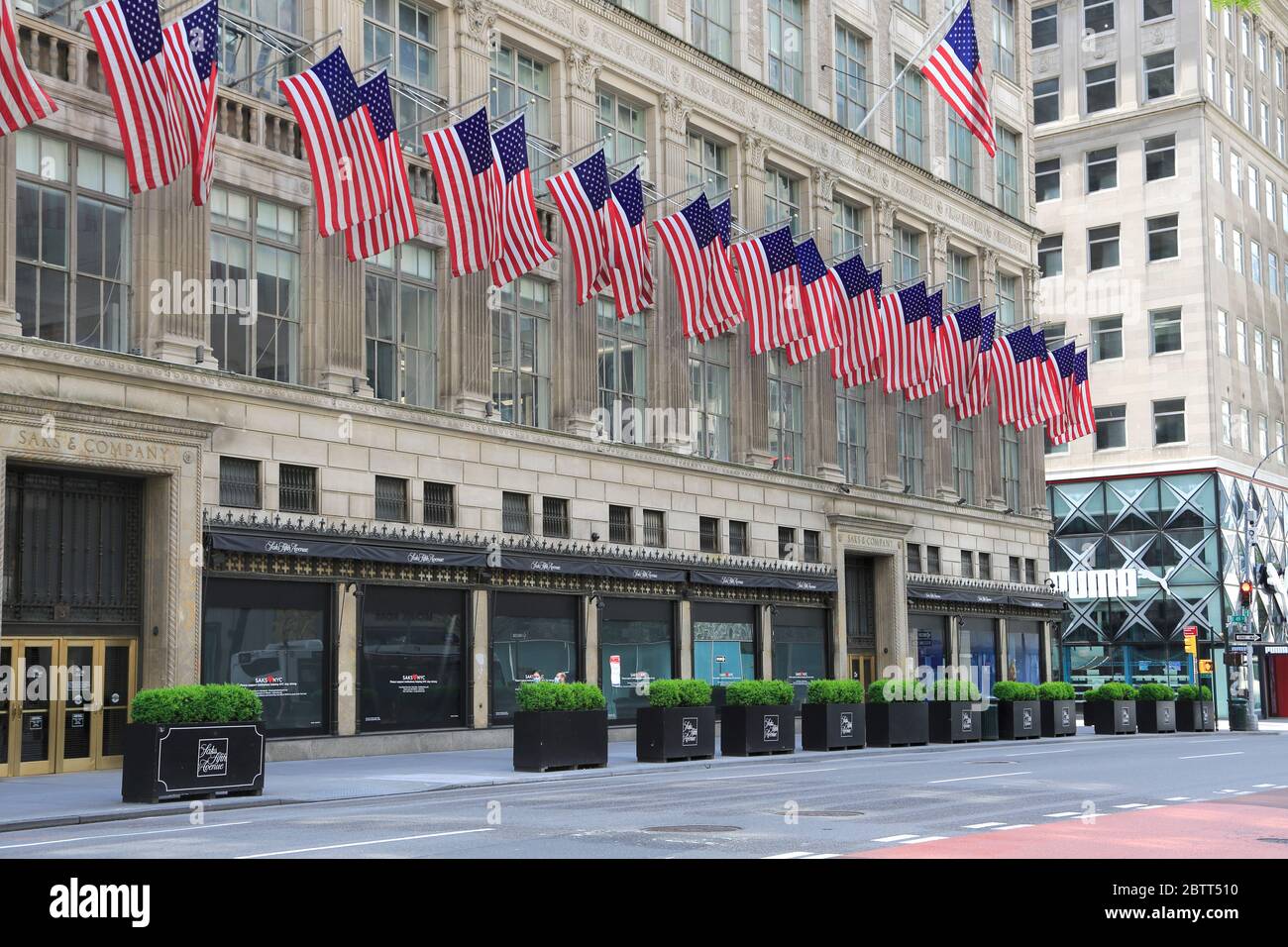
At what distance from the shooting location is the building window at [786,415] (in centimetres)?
4938

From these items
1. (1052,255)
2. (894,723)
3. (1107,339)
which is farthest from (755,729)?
(1052,255)

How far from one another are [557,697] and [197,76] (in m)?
12.6

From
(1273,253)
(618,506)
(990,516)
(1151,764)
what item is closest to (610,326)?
(618,506)

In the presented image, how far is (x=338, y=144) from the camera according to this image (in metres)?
29.5

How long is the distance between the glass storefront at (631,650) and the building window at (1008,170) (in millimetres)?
29782

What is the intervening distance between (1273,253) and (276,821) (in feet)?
263

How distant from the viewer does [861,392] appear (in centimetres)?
5438

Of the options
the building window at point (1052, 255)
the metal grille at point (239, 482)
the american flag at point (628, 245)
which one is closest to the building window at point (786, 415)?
the american flag at point (628, 245)

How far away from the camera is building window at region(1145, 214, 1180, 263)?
3088 inches

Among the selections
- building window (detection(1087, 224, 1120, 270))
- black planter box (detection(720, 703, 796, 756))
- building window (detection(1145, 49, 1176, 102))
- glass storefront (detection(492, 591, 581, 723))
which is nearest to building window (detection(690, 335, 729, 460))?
glass storefront (detection(492, 591, 581, 723))

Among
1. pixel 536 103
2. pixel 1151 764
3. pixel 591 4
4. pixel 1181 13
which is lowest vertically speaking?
pixel 1151 764

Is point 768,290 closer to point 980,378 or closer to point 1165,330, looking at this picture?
point 980,378
